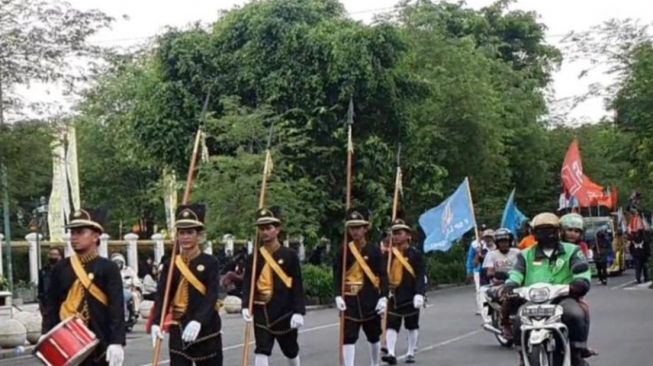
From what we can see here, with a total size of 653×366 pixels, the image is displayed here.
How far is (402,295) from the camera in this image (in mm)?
17844

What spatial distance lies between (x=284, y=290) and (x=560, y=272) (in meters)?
2.74

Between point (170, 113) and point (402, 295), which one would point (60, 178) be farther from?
point (402, 295)

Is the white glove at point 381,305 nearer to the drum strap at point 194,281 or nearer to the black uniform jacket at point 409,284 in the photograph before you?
the black uniform jacket at point 409,284

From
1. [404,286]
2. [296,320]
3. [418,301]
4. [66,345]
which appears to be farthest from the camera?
[404,286]

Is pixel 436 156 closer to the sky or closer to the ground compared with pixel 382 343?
closer to the sky

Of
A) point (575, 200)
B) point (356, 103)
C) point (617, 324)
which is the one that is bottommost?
point (617, 324)

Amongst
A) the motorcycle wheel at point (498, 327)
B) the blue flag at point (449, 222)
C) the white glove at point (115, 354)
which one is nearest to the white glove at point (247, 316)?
the white glove at point (115, 354)

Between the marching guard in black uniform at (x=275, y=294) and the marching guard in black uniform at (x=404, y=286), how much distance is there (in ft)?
14.7

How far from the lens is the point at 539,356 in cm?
1180

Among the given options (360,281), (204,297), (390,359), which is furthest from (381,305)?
(204,297)

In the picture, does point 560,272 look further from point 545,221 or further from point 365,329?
point 365,329

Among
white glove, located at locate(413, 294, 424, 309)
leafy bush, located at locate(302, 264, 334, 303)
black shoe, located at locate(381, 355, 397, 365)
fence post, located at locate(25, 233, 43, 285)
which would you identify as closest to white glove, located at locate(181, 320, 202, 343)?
black shoe, located at locate(381, 355, 397, 365)

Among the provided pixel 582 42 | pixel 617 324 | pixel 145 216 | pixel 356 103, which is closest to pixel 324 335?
pixel 617 324

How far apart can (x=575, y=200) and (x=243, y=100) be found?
1042 cm
